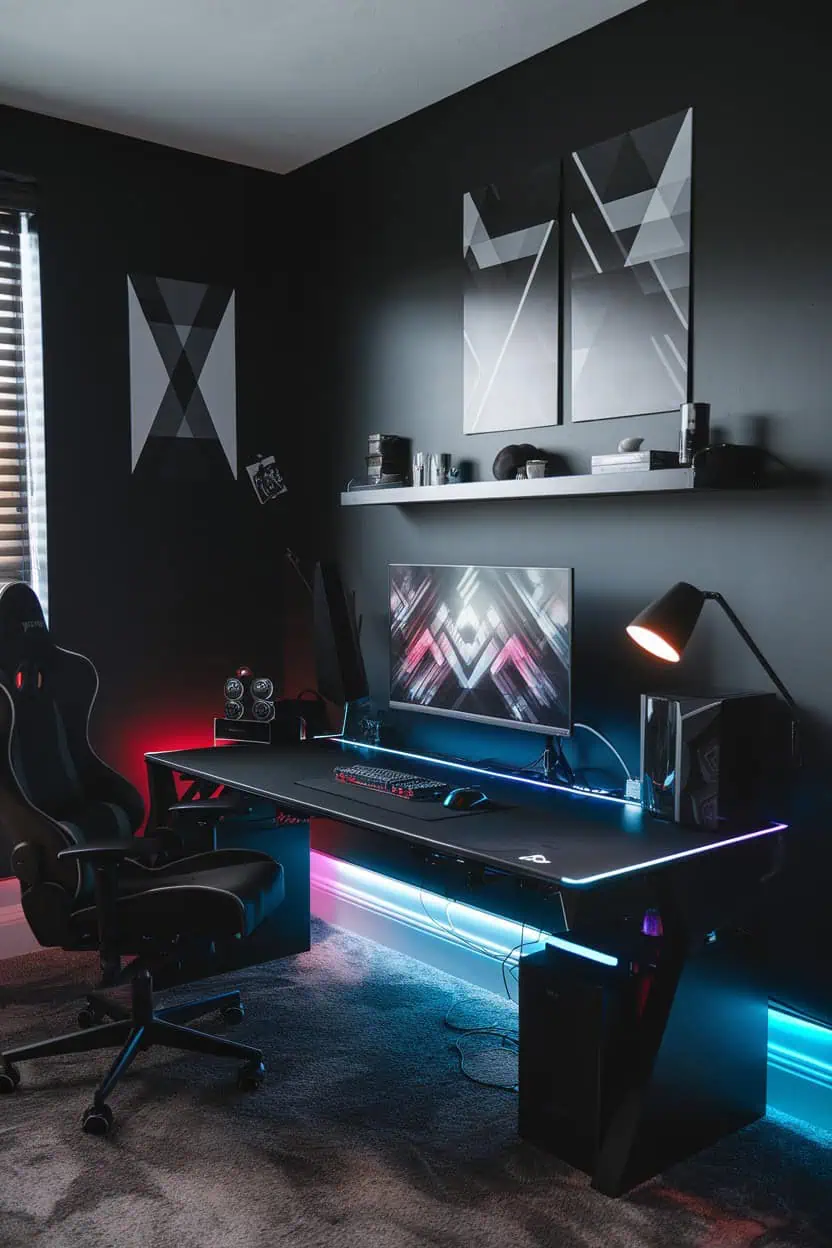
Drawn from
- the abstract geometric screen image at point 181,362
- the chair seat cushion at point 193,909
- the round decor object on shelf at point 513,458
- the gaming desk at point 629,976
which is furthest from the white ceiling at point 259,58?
the chair seat cushion at point 193,909

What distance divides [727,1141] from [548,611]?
1.28 metres

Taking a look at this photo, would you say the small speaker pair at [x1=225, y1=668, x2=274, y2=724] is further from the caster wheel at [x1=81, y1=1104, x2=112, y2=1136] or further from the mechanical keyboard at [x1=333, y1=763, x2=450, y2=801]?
the caster wheel at [x1=81, y1=1104, x2=112, y2=1136]

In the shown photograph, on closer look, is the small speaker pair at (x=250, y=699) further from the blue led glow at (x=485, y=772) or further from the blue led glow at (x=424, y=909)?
the blue led glow at (x=424, y=909)

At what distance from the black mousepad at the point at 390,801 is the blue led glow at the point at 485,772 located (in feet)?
0.94

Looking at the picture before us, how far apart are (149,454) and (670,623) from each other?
2.09 metres

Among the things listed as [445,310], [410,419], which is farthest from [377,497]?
[445,310]

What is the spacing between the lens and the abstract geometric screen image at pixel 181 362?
3723mm

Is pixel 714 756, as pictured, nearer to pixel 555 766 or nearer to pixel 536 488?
pixel 555 766

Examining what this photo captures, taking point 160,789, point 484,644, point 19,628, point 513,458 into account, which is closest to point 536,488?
point 513,458

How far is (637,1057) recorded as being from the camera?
2.21 metres

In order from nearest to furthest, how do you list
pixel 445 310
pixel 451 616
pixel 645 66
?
pixel 645 66 → pixel 451 616 → pixel 445 310

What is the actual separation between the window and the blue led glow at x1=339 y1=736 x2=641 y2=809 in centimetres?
122

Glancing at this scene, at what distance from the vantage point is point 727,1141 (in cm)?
240

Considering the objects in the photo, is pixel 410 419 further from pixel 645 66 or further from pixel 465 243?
pixel 645 66
